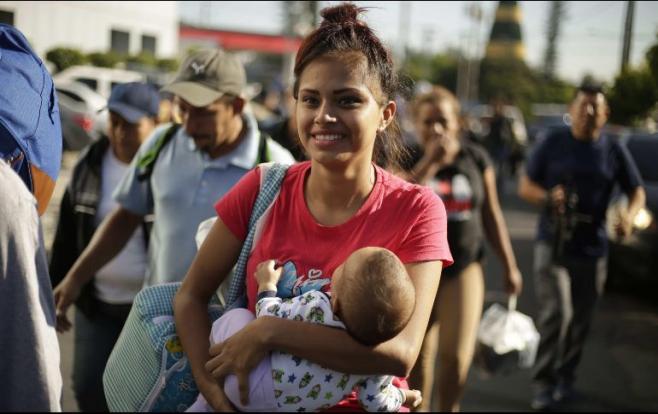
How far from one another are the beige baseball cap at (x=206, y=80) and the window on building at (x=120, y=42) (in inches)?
16.1

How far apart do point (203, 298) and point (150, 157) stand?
1.34m

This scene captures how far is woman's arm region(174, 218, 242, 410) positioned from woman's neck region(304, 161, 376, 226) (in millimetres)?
251

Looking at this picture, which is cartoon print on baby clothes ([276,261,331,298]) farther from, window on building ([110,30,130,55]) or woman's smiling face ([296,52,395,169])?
window on building ([110,30,130,55])

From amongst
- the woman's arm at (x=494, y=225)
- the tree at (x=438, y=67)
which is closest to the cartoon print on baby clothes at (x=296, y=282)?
the woman's arm at (x=494, y=225)

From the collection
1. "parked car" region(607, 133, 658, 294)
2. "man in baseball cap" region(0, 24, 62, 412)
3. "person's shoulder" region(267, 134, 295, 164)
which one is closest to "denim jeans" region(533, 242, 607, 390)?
"parked car" region(607, 133, 658, 294)

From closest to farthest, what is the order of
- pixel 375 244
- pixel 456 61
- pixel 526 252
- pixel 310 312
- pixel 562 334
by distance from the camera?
pixel 310 312 < pixel 375 244 < pixel 562 334 < pixel 526 252 < pixel 456 61

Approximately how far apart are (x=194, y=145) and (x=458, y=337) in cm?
202

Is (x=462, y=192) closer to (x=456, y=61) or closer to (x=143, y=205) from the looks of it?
(x=143, y=205)

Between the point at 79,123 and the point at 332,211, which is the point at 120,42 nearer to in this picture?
the point at 332,211

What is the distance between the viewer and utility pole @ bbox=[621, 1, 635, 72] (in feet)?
11.7

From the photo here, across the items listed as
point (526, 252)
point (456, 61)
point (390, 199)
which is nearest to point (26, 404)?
point (390, 199)

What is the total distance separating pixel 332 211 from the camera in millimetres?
2219

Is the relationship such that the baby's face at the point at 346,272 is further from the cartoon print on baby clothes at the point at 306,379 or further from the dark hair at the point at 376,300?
the cartoon print on baby clothes at the point at 306,379

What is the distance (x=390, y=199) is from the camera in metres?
2.22
